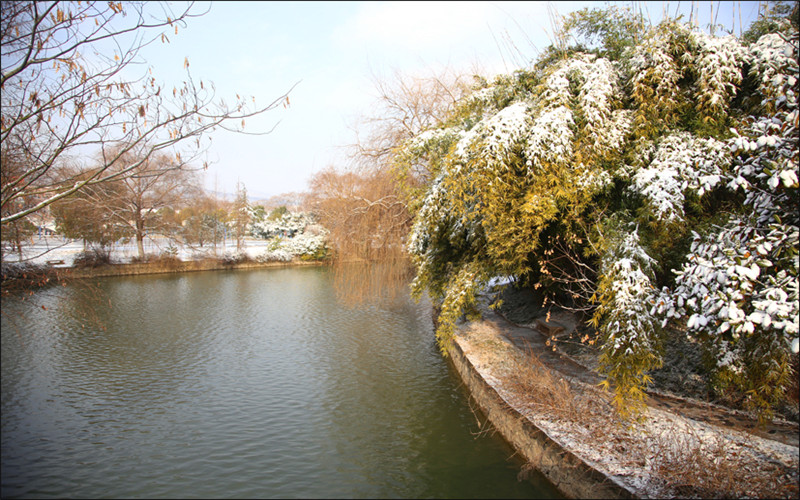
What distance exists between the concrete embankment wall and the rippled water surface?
0.21 m

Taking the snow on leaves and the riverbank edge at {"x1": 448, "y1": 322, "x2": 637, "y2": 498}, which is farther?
the snow on leaves

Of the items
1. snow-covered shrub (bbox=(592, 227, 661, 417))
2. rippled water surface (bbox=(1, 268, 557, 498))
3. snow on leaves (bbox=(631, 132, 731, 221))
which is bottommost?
rippled water surface (bbox=(1, 268, 557, 498))

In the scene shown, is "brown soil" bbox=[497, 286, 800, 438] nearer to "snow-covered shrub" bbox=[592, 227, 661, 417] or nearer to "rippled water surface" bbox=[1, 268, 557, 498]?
"snow-covered shrub" bbox=[592, 227, 661, 417]

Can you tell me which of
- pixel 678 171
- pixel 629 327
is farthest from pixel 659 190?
pixel 629 327

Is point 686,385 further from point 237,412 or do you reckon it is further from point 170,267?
point 170,267

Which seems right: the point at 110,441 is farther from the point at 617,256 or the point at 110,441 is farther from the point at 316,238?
the point at 316,238

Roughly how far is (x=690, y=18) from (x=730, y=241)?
11.7 feet

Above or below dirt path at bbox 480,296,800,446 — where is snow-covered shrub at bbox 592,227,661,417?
above

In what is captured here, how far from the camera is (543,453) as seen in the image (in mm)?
5301

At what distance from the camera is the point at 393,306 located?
15.3 m

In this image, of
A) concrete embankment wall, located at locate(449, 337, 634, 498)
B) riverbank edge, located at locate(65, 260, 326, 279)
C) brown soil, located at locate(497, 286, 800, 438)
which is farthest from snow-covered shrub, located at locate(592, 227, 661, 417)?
riverbank edge, located at locate(65, 260, 326, 279)

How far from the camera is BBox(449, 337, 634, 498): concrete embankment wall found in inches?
177

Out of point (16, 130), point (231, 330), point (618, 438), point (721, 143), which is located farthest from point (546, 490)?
point (231, 330)

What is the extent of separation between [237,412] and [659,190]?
22.1 feet
